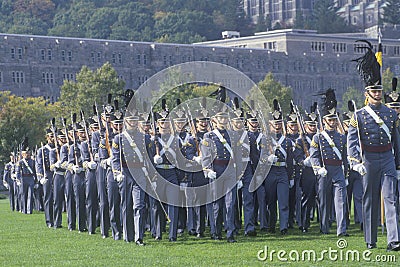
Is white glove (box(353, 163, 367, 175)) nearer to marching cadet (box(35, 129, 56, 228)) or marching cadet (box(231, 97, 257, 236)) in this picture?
marching cadet (box(231, 97, 257, 236))

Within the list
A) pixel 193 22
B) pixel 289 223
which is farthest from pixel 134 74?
pixel 289 223

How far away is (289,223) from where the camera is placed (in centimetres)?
2255

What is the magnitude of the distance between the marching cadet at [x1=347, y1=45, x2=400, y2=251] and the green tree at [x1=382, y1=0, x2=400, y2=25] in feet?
578

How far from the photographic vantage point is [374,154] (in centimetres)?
1744

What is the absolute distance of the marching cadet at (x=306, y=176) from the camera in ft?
71.6

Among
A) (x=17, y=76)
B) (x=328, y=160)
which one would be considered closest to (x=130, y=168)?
(x=328, y=160)

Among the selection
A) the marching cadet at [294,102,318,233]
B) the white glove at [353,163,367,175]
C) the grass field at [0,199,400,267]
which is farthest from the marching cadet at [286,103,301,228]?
the white glove at [353,163,367,175]

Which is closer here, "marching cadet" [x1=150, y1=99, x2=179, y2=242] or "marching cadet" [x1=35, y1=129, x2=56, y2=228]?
"marching cadet" [x1=150, y1=99, x2=179, y2=242]

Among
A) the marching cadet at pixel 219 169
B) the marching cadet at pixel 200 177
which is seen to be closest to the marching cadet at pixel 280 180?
the marching cadet at pixel 200 177

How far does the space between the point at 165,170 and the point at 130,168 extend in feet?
3.26

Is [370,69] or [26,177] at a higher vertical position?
[370,69]

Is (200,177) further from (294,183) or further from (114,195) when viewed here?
(294,183)

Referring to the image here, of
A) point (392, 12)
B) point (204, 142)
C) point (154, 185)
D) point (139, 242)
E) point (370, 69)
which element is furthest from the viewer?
point (392, 12)

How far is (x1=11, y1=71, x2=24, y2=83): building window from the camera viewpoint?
10154cm
